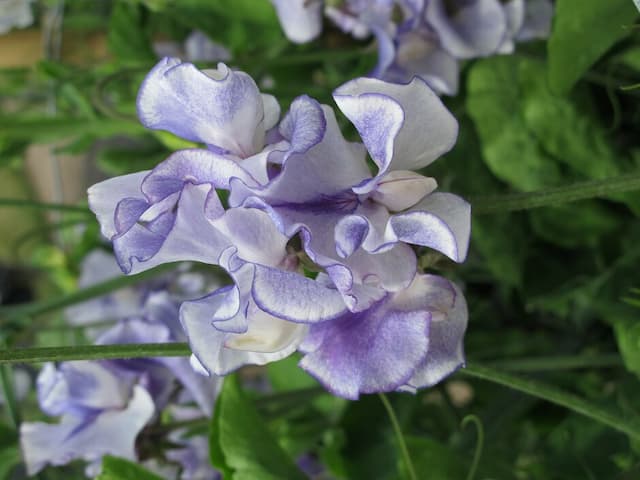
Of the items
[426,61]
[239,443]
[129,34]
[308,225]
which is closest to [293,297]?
[308,225]

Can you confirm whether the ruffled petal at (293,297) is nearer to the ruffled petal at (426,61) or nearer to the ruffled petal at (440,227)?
the ruffled petal at (440,227)

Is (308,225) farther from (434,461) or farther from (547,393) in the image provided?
(434,461)

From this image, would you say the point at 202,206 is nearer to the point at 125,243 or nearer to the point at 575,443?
the point at 125,243

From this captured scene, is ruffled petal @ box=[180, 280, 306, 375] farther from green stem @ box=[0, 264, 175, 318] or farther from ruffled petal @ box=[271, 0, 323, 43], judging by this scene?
ruffled petal @ box=[271, 0, 323, 43]

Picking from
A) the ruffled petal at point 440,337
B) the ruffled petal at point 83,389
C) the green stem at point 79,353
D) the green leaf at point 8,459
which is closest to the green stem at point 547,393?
the ruffled petal at point 440,337

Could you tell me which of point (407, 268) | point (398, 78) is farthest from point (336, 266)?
point (398, 78)

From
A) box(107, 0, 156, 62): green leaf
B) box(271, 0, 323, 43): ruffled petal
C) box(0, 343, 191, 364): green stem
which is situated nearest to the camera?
box(0, 343, 191, 364): green stem

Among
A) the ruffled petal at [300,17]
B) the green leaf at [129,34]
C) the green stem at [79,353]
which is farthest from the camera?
the green leaf at [129,34]

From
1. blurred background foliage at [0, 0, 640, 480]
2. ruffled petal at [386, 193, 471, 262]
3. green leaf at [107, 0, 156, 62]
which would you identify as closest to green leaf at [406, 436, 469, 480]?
blurred background foliage at [0, 0, 640, 480]
